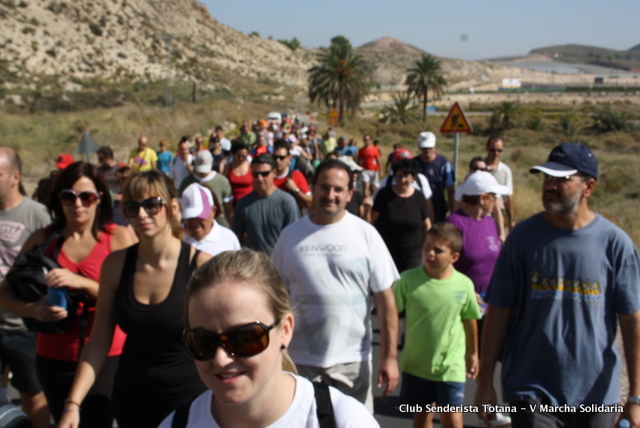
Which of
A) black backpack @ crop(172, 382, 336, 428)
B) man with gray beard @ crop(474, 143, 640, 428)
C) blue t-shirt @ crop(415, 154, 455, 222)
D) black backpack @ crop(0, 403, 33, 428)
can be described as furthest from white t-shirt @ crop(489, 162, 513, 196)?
black backpack @ crop(0, 403, 33, 428)

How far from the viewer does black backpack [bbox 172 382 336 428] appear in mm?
1659

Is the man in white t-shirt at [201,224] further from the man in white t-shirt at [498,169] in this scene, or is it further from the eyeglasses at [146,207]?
the man in white t-shirt at [498,169]

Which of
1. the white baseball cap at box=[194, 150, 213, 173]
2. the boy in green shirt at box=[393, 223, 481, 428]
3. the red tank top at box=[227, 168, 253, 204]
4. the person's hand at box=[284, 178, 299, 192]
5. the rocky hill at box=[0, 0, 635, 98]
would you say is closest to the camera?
the boy in green shirt at box=[393, 223, 481, 428]

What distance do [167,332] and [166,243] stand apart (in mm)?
459

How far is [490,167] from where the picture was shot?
291 inches

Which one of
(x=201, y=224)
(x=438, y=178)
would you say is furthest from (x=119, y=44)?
(x=201, y=224)

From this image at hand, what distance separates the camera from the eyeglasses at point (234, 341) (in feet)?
5.11

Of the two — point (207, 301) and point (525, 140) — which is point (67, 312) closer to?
point (207, 301)

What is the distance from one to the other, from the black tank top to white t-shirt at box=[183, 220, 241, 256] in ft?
4.90

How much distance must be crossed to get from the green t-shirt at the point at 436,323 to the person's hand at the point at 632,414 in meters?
1.12

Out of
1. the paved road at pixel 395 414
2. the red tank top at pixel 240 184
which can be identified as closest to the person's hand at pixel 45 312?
the paved road at pixel 395 414

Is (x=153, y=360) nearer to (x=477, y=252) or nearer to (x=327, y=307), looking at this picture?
(x=327, y=307)

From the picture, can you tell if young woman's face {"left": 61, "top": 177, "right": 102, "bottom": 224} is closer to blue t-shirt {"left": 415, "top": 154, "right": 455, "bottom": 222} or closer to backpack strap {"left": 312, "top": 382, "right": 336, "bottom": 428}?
backpack strap {"left": 312, "top": 382, "right": 336, "bottom": 428}

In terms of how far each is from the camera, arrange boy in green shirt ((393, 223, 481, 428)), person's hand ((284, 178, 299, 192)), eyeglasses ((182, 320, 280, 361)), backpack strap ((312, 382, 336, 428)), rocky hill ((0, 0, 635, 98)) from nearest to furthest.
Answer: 1. eyeglasses ((182, 320, 280, 361))
2. backpack strap ((312, 382, 336, 428))
3. boy in green shirt ((393, 223, 481, 428))
4. person's hand ((284, 178, 299, 192))
5. rocky hill ((0, 0, 635, 98))
